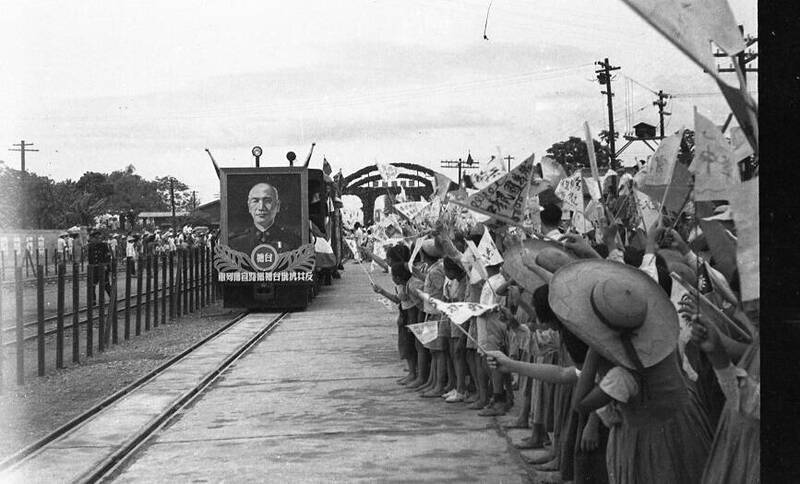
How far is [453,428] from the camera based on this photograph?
8906 millimetres

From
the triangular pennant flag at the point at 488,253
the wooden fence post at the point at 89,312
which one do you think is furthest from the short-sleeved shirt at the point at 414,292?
the wooden fence post at the point at 89,312

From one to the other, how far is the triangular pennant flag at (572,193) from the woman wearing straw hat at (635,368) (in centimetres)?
368

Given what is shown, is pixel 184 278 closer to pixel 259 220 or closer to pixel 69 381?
pixel 259 220

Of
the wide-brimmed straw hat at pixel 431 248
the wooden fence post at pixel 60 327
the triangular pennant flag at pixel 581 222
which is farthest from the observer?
the wooden fence post at pixel 60 327

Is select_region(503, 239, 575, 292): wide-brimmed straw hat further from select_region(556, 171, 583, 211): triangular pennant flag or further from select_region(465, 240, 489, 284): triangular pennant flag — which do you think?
select_region(556, 171, 583, 211): triangular pennant flag

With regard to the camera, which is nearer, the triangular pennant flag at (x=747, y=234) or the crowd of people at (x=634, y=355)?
the triangular pennant flag at (x=747, y=234)

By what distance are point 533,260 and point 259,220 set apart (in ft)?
52.3

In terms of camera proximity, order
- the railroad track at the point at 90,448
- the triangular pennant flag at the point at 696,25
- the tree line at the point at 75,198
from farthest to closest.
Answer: the tree line at the point at 75,198
the railroad track at the point at 90,448
the triangular pennant flag at the point at 696,25

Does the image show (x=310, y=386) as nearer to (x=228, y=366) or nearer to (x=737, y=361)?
(x=228, y=366)

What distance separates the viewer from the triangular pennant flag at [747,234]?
8.59 ft

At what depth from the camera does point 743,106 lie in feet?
8.02

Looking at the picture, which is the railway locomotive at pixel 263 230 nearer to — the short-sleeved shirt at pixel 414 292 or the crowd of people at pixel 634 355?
the short-sleeved shirt at pixel 414 292

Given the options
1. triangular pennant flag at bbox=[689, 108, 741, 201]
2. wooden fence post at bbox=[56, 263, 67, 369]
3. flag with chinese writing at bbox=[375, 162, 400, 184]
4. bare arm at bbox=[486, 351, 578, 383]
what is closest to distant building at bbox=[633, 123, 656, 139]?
flag with chinese writing at bbox=[375, 162, 400, 184]

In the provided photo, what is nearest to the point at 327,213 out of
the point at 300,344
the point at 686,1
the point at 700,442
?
the point at 300,344
